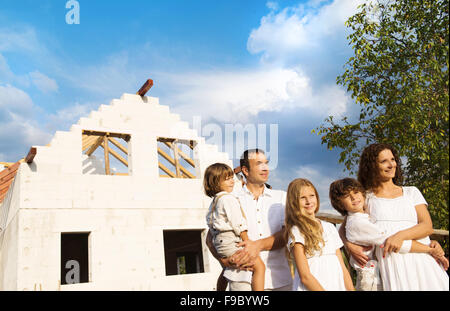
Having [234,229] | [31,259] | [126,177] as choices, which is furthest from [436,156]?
[31,259]

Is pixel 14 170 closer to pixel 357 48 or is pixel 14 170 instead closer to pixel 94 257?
pixel 94 257

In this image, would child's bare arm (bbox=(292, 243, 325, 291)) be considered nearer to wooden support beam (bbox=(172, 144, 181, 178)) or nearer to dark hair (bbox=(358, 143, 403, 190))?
dark hair (bbox=(358, 143, 403, 190))

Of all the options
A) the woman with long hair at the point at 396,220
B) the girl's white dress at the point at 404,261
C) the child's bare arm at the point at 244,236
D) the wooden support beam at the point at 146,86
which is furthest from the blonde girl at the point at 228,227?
the wooden support beam at the point at 146,86

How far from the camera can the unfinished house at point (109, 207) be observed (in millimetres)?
11070

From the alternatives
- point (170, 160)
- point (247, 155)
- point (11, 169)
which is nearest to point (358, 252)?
point (247, 155)

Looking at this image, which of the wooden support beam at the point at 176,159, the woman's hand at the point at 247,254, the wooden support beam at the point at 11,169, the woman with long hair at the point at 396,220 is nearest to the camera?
the woman with long hair at the point at 396,220

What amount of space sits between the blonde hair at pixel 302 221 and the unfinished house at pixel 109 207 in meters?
8.91

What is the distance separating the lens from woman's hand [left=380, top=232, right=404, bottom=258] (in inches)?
135

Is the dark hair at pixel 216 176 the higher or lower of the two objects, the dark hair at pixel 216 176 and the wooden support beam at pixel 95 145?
the lower

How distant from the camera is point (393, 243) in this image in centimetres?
342

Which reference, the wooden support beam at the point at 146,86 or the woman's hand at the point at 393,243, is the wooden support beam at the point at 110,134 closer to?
the wooden support beam at the point at 146,86

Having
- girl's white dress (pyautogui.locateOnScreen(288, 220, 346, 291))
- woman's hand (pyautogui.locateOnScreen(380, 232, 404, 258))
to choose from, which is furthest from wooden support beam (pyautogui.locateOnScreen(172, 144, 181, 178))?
woman's hand (pyautogui.locateOnScreen(380, 232, 404, 258))

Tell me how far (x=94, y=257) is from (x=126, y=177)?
98.4 inches

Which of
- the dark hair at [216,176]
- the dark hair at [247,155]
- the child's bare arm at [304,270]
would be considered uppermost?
the dark hair at [247,155]
